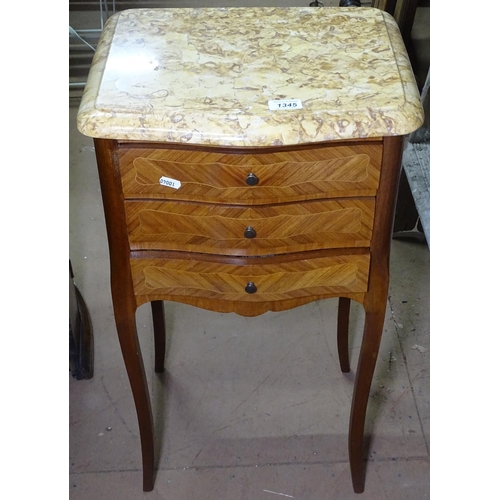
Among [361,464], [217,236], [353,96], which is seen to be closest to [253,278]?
[217,236]

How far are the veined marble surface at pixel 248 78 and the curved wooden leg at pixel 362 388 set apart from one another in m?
0.37

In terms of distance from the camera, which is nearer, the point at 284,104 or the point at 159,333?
the point at 284,104

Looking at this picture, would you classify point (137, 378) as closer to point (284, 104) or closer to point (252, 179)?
point (252, 179)

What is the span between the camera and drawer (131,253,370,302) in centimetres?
107

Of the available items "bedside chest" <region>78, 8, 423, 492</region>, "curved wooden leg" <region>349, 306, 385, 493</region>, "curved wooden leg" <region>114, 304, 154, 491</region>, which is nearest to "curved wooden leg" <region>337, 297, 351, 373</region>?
"curved wooden leg" <region>349, 306, 385, 493</region>

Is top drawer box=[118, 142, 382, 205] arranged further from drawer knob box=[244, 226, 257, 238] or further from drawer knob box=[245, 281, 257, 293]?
drawer knob box=[245, 281, 257, 293]

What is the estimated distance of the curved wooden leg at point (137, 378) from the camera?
1.15m

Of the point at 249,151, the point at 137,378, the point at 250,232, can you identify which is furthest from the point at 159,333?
the point at 249,151

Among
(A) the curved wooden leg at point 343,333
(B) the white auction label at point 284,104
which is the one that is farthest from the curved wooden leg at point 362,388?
(B) the white auction label at point 284,104

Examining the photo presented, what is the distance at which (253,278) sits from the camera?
42.4 inches

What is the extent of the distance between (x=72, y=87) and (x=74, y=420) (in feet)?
5.10

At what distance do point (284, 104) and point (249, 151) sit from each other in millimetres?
80

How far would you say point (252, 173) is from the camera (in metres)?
0.95

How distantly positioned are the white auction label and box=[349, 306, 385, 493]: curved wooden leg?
1.30ft
